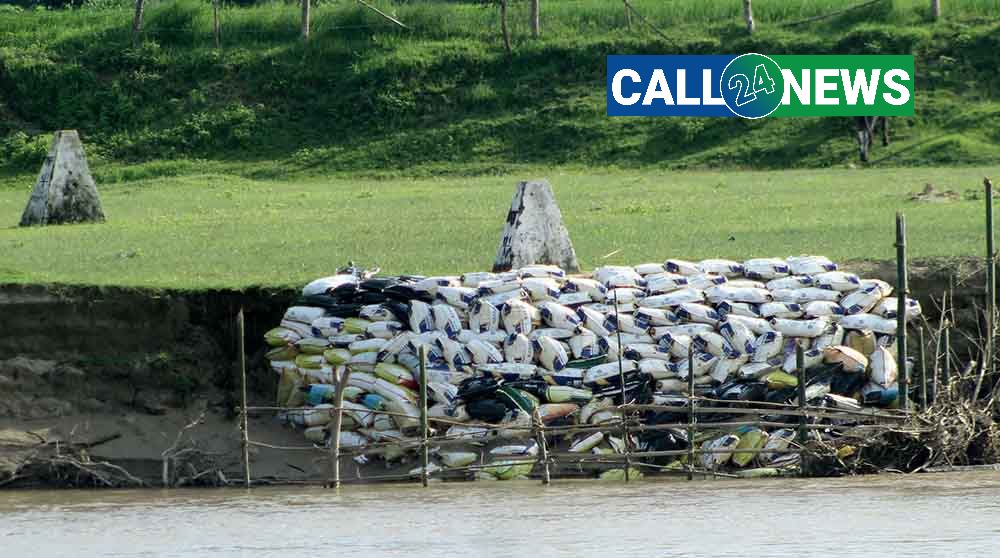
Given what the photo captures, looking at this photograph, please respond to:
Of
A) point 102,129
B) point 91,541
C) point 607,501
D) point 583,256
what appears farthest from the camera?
point 102,129

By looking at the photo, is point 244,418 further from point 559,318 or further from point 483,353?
point 559,318

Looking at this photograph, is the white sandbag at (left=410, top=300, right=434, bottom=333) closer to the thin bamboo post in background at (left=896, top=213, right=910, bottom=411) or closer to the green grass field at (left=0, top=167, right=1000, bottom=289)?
the green grass field at (left=0, top=167, right=1000, bottom=289)

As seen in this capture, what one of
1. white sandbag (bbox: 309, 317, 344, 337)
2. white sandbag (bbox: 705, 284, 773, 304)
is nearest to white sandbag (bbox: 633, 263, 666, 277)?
white sandbag (bbox: 705, 284, 773, 304)

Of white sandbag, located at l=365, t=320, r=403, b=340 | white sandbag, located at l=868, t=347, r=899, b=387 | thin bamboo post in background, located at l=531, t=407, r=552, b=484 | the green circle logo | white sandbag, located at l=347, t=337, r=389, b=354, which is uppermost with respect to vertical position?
the green circle logo

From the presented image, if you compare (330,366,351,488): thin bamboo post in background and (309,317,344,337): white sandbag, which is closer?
(330,366,351,488): thin bamboo post in background

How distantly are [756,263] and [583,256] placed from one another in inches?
110

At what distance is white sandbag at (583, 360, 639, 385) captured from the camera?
48.5 ft

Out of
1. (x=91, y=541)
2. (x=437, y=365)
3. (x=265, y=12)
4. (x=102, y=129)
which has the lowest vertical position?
(x=91, y=541)

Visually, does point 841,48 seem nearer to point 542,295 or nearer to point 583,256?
point 583,256

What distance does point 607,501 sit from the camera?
13.4 m

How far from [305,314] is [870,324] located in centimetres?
520

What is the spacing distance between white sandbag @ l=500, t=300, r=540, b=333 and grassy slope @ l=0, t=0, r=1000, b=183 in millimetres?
15408

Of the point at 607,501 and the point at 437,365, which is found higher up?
the point at 437,365

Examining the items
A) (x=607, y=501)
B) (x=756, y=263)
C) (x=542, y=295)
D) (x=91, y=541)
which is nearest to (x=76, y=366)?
(x=91, y=541)
